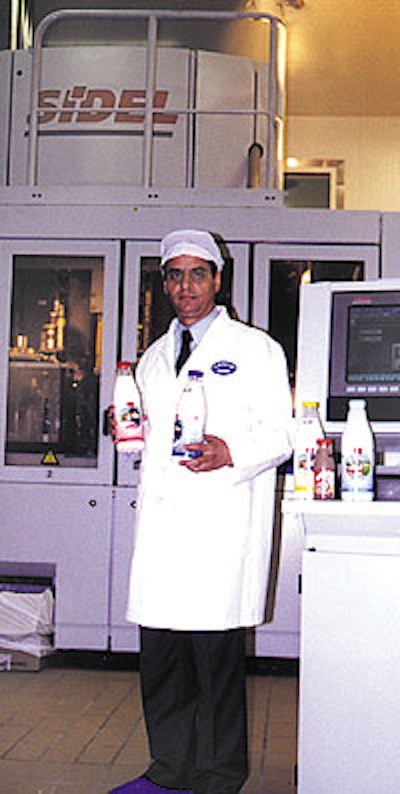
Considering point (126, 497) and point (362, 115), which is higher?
point (362, 115)

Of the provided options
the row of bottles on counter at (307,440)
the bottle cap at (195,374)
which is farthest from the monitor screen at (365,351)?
the bottle cap at (195,374)

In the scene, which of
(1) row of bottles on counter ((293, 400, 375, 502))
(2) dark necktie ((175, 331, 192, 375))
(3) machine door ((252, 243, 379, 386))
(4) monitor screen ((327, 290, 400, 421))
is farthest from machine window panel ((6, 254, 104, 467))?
(1) row of bottles on counter ((293, 400, 375, 502))

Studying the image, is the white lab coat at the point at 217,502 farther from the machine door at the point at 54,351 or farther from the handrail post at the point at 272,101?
the handrail post at the point at 272,101

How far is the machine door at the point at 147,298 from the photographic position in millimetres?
5137

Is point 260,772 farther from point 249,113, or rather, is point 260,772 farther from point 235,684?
point 249,113

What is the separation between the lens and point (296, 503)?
2463 millimetres

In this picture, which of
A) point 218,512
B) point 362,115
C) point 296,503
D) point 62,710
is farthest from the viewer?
point 362,115

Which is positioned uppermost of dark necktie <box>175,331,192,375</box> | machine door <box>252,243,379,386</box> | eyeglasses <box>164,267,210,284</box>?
machine door <box>252,243,379,386</box>

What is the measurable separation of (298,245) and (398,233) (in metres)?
0.48

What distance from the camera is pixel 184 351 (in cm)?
314

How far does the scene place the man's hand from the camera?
2.78 meters

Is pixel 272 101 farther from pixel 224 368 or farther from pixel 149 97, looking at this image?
pixel 224 368

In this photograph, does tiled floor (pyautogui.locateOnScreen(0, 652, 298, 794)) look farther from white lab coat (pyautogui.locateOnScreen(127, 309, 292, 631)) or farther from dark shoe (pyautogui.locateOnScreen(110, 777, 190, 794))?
white lab coat (pyautogui.locateOnScreen(127, 309, 292, 631))

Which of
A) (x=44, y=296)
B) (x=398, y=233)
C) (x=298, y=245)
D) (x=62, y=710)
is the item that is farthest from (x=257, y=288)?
(x=62, y=710)
